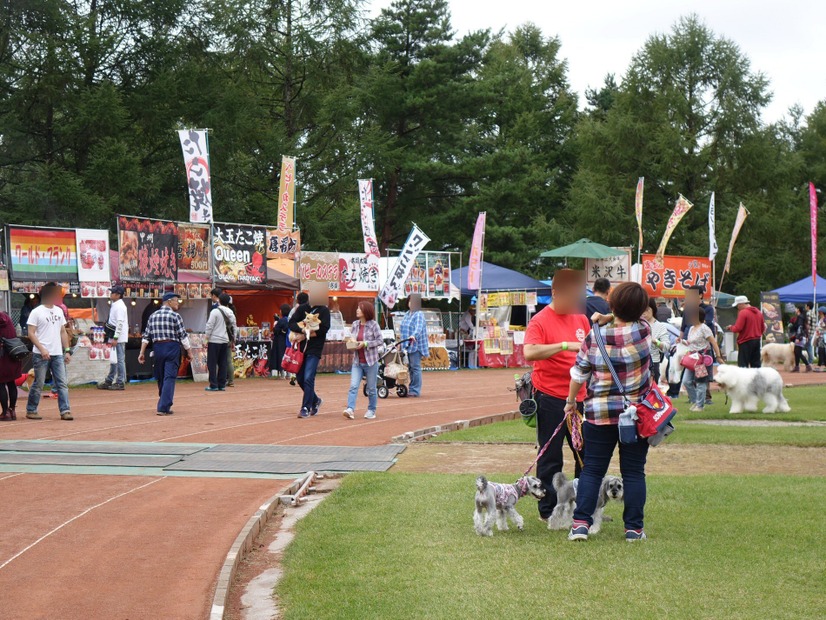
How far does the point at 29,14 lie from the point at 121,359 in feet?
64.2

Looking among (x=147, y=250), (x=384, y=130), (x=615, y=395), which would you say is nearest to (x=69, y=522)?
(x=615, y=395)

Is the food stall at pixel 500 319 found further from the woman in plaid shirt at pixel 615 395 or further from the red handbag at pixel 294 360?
the woman in plaid shirt at pixel 615 395

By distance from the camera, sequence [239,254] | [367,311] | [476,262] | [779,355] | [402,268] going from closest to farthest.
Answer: [367,311] < [239,254] < [402,268] < [476,262] < [779,355]

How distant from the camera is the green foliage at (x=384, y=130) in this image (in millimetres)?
37969

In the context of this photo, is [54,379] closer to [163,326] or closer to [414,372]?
[163,326]

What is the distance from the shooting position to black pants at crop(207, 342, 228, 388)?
74.6ft

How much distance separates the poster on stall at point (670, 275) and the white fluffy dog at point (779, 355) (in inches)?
121

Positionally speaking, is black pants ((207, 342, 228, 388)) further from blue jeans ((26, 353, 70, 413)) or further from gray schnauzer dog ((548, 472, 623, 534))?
gray schnauzer dog ((548, 472, 623, 534))

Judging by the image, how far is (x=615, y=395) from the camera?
7.10 m

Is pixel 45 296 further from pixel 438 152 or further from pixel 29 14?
pixel 438 152

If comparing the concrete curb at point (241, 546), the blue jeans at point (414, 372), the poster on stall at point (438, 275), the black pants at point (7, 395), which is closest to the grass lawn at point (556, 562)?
the concrete curb at point (241, 546)

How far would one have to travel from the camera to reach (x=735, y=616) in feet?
17.3

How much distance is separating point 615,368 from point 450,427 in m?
8.32

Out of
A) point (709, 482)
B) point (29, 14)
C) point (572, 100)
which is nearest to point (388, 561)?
point (709, 482)
